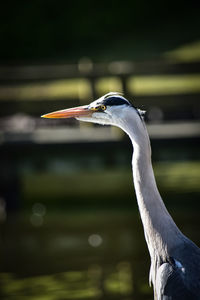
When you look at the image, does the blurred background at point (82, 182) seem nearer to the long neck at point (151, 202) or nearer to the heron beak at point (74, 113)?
the long neck at point (151, 202)

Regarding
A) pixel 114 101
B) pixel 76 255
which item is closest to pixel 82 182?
pixel 76 255

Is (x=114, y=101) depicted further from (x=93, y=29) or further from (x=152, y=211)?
(x=93, y=29)

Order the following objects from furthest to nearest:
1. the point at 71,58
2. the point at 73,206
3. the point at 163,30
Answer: the point at 163,30 → the point at 71,58 → the point at 73,206

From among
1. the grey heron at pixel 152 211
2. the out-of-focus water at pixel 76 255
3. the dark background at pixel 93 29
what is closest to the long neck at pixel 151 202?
the grey heron at pixel 152 211

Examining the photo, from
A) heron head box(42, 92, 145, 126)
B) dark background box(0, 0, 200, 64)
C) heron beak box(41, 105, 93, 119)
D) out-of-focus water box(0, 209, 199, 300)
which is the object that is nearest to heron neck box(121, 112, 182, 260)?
heron head box(42, 92, 145, 126)

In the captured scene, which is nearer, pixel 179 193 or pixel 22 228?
pixel 22 228

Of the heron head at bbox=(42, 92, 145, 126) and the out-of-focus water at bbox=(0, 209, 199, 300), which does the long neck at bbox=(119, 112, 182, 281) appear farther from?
the out-of-focus water at bbox=(0, 209, 199, 300)

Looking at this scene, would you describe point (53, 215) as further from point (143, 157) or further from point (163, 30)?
point (163, 30)

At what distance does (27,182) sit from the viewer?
875 centimetres

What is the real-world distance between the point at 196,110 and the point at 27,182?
262 centimetres

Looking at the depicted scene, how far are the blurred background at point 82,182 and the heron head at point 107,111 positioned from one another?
2.06 metres

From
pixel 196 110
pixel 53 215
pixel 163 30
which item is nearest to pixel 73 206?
pixel 53 215

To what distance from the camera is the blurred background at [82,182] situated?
5676 millimetres

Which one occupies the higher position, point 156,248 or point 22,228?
point 22,228
